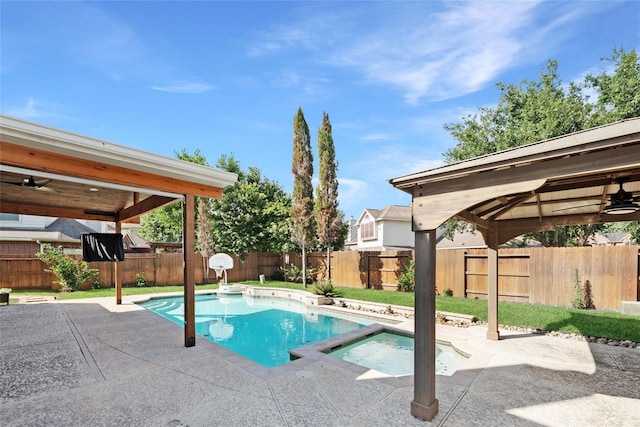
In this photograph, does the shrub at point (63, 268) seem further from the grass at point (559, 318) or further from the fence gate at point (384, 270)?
the grass at point (559, 318)

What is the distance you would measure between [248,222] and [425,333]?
16.2 metres

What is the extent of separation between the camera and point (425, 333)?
10.0ft

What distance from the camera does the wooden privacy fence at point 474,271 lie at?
26.0ft

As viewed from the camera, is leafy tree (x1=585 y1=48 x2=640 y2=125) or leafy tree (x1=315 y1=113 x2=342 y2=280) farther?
leafy tree (x1=315 y1=113 x2=342 y2=280)

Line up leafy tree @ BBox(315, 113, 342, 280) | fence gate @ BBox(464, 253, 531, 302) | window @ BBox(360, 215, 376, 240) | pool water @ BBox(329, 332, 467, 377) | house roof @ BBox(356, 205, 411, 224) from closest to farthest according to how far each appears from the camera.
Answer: pool water @ BBox(329, 332, 467, 377), fence gate @ BBox(464, 253, 531, 302), leafy tree @ BBox(315, 113, 342, 280), house roof @ BBox(356, 205, 411, 224), window @ BBox(360, 215, 376, 240)

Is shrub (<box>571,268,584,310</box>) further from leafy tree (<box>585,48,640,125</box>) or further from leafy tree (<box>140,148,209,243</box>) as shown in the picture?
leafy tree (<box>140,148,209,243</box>)

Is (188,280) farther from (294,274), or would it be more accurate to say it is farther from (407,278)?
(294,274)

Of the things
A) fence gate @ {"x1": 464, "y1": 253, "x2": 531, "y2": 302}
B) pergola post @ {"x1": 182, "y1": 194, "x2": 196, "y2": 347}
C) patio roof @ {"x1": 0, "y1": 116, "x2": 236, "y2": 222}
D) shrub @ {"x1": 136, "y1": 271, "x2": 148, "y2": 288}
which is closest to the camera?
patio roof @ {"x1": 0, "y1": 116, "x2": 236, "y2": 222}

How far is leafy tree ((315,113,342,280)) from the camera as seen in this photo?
14.0 metres

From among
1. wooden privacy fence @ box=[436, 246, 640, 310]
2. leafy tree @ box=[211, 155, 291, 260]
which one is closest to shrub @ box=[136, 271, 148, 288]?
leafy tree @ box=[211, 155, 291, 260]

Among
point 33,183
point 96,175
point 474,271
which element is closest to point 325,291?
point 474,271

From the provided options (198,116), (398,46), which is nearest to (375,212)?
(198,116)

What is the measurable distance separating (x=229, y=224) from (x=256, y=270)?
3138 mm

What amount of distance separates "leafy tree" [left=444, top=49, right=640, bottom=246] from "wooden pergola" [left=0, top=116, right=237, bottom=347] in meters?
10.9
